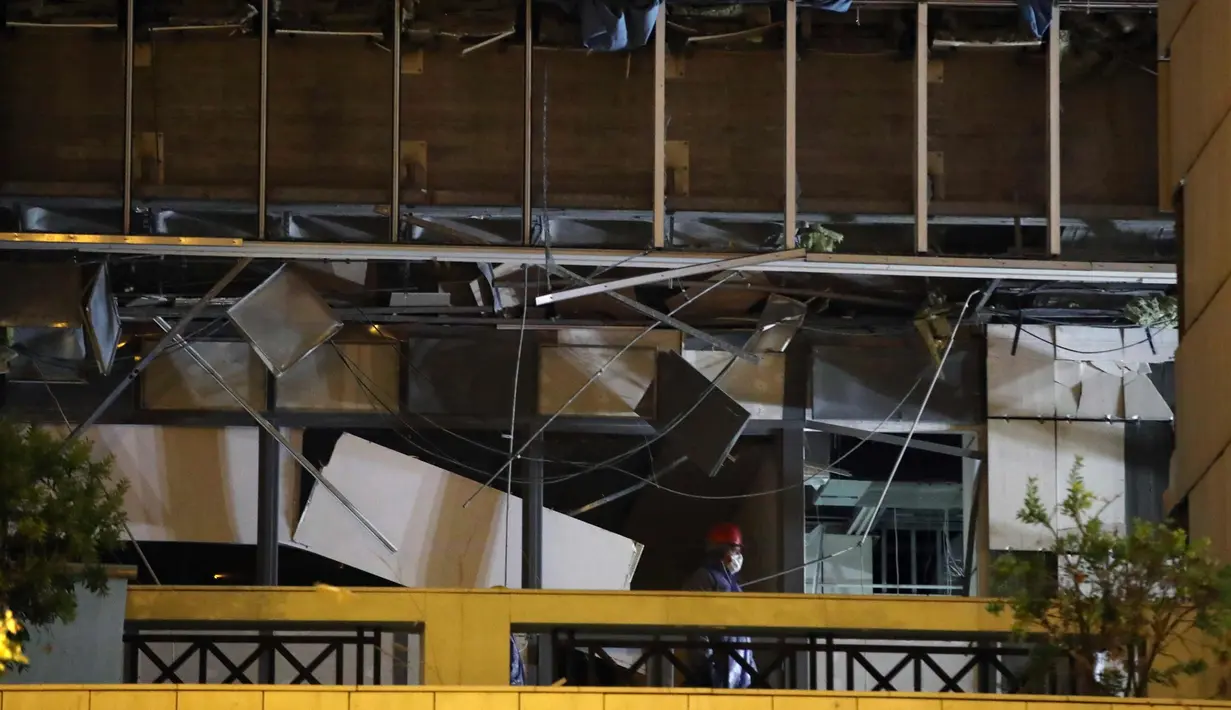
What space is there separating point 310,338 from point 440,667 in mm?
3280

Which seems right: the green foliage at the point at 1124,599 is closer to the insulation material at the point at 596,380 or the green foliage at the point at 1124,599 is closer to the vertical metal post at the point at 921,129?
the vertical metal post at the point at 921,129

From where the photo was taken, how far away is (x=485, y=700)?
4.63m

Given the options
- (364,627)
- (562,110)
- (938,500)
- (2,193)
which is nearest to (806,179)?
(562,110)

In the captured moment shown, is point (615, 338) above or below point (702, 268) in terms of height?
below

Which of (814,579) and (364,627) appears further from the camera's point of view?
(814,579)

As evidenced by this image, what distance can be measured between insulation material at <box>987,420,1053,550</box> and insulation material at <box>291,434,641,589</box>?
2447 mm

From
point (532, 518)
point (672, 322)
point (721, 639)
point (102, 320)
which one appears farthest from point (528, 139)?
point (721, 639)

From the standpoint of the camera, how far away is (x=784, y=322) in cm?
945

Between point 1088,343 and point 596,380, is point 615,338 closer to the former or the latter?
point 596,380

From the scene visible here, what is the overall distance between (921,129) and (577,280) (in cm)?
217

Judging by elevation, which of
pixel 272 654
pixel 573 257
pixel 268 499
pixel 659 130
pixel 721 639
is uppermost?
pixel 659 130

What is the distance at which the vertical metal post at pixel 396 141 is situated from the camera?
27.6 feet

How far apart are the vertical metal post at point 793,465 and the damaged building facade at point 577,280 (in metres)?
0.03

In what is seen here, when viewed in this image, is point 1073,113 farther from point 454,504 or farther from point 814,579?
point 454,504
